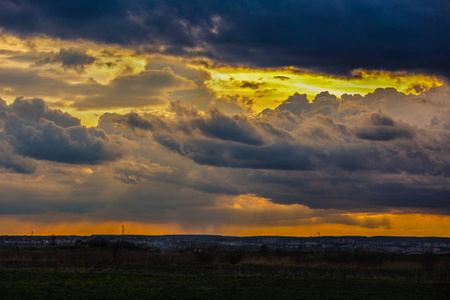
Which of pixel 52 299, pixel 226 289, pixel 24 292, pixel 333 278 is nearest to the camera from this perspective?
pixel 52 299

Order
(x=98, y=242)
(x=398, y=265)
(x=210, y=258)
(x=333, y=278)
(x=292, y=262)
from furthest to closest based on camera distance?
(x=98, y=242) → (x=210, y=258) → (x=292, y=262) → (x=398, y=265) → (x=333, y=278)

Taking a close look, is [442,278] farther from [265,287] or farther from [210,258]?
[210,258]

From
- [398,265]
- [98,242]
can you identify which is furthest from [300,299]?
[98,242]

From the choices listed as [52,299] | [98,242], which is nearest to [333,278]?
[52,299]

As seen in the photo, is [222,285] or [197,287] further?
[222,285]

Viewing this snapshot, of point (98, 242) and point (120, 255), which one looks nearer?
point (120, 255)

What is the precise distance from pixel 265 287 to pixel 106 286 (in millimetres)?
12191

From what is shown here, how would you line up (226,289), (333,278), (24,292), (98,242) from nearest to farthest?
(24,292) < (226,289) < (333,278) < (98,242)

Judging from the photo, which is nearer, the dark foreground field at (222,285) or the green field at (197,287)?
the green field at (197,287)

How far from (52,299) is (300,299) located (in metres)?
16.1

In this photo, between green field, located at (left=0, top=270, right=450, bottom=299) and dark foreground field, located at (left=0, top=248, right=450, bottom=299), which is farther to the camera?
dark foreground field, located at (left=0, top=248, right=450, bottom=299)

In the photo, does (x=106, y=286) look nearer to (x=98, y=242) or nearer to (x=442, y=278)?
(x=442, y=278)

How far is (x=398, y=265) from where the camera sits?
75.5m

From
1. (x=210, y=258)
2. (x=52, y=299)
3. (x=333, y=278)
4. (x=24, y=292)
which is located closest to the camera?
(x=52, y=299)
